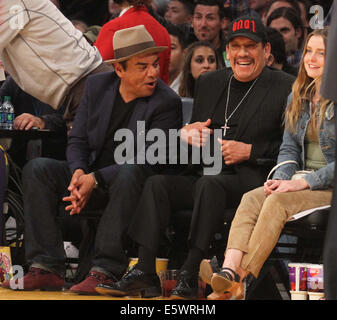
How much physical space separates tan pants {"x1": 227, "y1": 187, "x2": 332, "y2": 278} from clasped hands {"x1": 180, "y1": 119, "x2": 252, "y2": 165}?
0.41 m

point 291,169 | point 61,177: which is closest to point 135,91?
point 61,177

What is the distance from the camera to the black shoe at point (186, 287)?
414cm

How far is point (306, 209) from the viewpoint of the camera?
413 centimetres

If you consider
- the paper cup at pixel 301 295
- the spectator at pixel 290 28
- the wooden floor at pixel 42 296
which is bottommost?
the wooden floor at pixel 42 296

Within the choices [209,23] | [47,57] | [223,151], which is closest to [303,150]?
[223,151]

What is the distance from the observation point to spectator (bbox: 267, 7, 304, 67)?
6143 mm

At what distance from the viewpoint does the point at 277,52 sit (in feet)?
17.9

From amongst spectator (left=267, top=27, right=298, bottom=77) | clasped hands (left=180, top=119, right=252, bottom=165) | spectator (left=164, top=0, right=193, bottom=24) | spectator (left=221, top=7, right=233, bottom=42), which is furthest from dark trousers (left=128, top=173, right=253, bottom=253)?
spectator (left=164, top=0, right=193, bottom=24)

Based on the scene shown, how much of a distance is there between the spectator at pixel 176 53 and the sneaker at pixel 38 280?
2009 millimetres

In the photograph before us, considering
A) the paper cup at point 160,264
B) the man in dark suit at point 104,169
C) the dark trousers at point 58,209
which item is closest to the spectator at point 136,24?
the man in dark suit at point 104,169

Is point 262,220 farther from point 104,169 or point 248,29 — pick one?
point 248,29

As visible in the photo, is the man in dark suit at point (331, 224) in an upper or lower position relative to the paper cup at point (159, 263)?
upper

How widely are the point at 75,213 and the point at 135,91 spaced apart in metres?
0.82

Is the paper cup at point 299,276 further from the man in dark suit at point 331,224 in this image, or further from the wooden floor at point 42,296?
the man in dark suit at point 331,224
